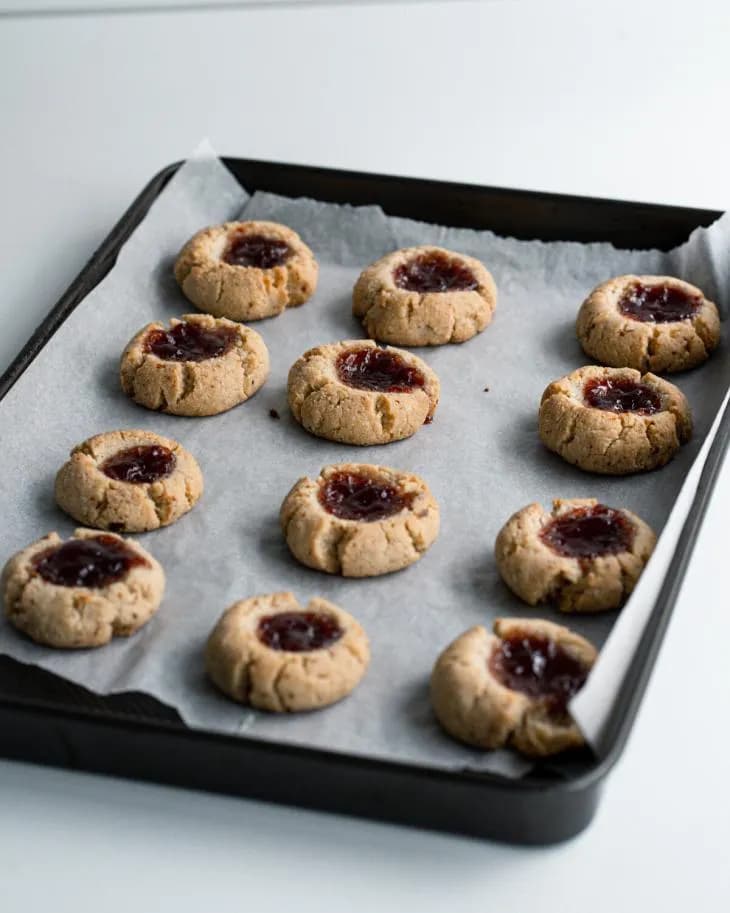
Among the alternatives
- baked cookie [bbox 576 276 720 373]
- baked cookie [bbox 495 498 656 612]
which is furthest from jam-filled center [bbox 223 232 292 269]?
baked cookie [bbox 495 498 656 612]

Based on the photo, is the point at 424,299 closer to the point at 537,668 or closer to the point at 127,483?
the point at 127,483

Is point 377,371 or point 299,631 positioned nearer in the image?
point 299,631

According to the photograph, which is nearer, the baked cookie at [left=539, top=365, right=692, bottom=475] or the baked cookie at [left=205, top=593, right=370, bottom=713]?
the baked cookie at [left=205, top=593, right=370, bottom=713]

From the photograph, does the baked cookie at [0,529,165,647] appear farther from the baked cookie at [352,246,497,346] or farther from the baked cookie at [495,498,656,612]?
Result: the baked cookie at [352,246,497,346]

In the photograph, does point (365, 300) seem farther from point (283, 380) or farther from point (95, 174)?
point (95, 174)

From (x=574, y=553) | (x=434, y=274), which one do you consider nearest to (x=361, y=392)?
(x=434, y=274)

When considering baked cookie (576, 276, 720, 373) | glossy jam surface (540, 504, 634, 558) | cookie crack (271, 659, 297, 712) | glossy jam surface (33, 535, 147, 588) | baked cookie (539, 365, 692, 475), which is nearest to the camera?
cookie crack (271, 659, 297, 712)

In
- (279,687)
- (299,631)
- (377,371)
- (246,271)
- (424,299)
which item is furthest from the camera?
(246,271)
